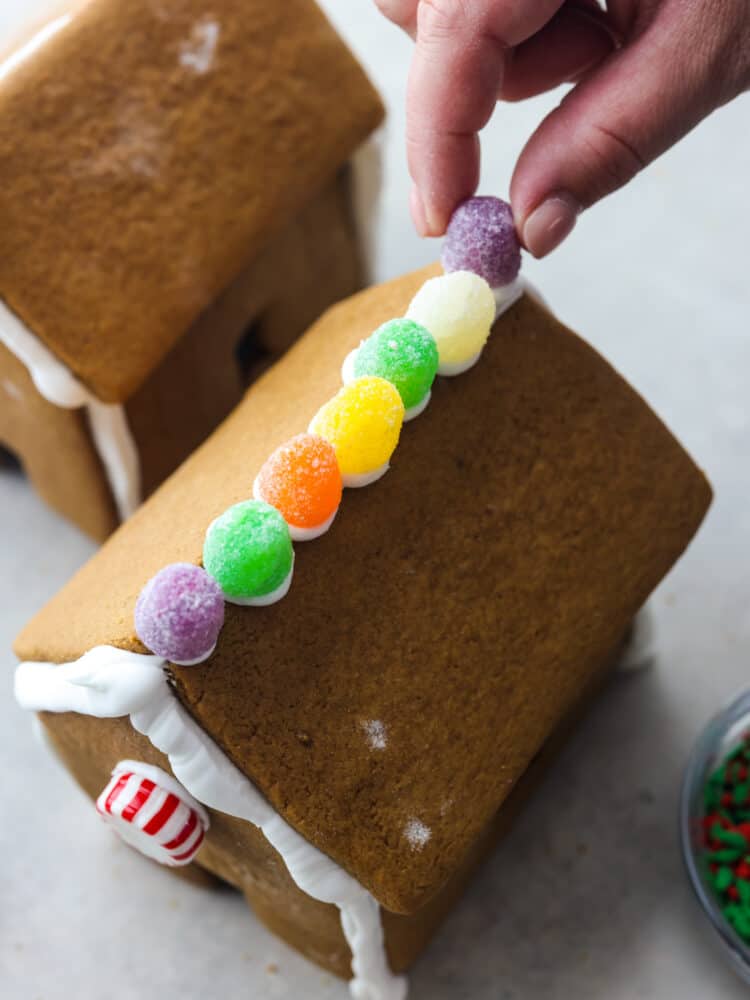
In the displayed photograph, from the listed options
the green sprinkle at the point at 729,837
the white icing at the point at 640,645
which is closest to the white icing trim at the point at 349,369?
the white icing at the point at 640,645

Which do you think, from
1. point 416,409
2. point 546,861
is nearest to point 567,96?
point 416,409

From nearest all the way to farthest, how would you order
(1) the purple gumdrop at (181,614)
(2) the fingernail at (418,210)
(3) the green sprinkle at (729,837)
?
(1) the purple gumdrop at (181,614) < (2) the fingernail at (418,210) < (3) the green sprinkle at (729,837)

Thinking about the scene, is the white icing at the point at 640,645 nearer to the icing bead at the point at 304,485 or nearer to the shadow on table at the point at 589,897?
the shadow on table at the point at 589,897

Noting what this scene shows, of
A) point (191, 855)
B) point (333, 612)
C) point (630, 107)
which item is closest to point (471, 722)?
point (333, 612)

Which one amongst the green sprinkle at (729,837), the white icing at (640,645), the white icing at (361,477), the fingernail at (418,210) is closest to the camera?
the white icing at (361,477)

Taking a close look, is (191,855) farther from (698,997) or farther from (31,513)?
(31,513)

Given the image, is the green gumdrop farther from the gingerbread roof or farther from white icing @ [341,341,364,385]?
the gingerbread roof

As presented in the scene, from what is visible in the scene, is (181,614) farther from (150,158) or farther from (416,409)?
(150,158)
